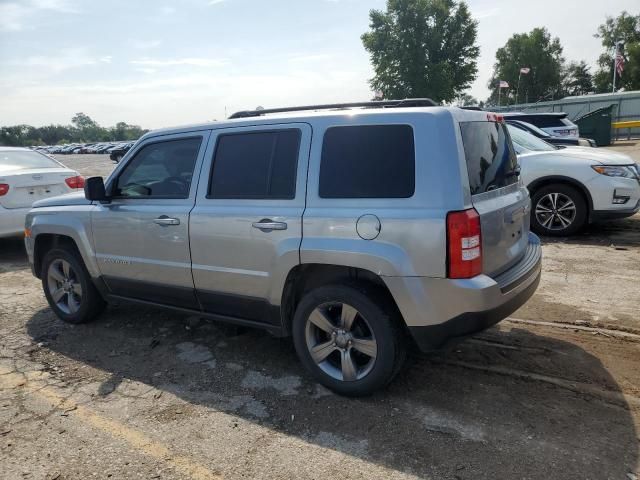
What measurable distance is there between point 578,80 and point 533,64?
16727 millimetres

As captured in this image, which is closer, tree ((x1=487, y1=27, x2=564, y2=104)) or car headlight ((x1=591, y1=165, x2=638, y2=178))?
car headlight ((x1=591, y1=165, x2=638, y2=178))

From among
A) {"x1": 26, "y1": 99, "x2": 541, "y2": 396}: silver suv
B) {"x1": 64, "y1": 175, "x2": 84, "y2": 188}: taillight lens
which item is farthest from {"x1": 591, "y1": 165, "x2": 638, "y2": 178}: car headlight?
{"x1": 64, "y1": 175, "x2": 84, "y2": 188}: taillight lens

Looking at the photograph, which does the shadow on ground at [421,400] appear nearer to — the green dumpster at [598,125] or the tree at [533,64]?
the green dumpster at [598,125]

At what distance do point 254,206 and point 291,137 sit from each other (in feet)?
1.79

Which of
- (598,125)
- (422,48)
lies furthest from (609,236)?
(422,48)

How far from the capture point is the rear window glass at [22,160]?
25.6ft

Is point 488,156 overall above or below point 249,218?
above

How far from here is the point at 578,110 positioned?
36125mm

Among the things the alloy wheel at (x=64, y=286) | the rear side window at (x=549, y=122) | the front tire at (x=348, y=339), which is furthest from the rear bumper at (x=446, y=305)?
the rear side window at (x=549, y=122)

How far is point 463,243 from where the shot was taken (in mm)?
2828

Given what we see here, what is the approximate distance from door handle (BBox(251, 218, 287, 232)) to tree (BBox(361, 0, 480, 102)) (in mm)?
46199

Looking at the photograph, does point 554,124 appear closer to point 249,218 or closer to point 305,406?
point 249,218

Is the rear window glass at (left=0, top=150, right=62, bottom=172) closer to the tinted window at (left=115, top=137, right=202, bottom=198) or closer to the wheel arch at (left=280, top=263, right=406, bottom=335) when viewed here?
the tinted window at (left=115, top=137, right=202, bottom=198)

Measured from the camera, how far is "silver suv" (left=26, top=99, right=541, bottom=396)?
2.92 metres
